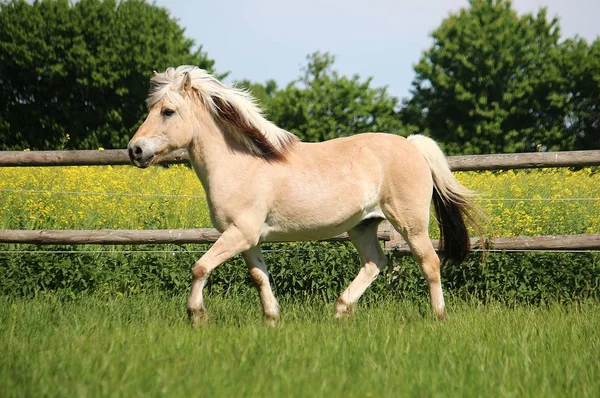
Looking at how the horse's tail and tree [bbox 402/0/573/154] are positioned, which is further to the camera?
tree [bbox 402/0/573/154]

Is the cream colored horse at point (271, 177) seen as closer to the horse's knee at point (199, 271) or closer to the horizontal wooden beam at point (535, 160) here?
the horse's knee at point (199, 271)

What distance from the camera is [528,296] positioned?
6.88 meters

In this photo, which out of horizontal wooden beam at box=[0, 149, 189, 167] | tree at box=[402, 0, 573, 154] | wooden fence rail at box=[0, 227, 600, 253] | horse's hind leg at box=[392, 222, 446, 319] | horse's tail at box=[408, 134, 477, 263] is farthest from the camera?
tree at box=[402, 0, 573, 154]

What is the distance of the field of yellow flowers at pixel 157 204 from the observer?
7.88m

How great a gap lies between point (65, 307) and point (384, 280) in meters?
2.97

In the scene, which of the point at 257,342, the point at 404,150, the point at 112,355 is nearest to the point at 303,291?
the point at 404,150

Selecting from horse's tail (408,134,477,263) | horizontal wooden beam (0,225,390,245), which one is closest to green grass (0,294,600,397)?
horse's tail (408,134,477,263)

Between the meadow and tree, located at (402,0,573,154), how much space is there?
26288 mm

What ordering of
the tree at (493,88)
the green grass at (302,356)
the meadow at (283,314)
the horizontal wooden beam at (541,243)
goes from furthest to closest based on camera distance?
the tree at (493,88) → the horizontal wooden beam at (541,243) → the meadow at (283,314) → the green grass at (302,356)

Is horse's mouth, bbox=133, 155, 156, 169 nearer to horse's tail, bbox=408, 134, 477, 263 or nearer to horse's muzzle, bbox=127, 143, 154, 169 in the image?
horse's muzzle, bbox=127, 143, 154, 169

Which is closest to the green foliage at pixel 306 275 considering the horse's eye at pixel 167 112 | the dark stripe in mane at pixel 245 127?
the dark stripe in mane at pixel 245 127

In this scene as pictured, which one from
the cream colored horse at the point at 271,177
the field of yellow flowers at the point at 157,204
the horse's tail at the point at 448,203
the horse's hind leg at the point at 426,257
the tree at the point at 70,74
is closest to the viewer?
the cream colored horse at the point at 271,177

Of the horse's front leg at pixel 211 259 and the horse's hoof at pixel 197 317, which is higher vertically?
the horse's front leg at pixel 211 259

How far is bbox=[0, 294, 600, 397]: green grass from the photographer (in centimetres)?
334
